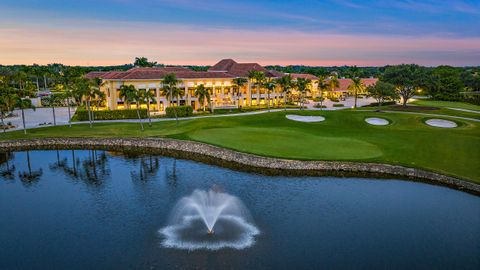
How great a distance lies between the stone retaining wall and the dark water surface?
2.19 m

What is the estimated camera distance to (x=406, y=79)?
95500 mm

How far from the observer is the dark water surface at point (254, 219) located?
936 inches

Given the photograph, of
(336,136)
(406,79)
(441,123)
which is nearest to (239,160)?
(336,136)

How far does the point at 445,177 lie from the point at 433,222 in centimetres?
1210

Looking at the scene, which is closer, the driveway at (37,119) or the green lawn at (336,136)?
the green lawn at (336,136)

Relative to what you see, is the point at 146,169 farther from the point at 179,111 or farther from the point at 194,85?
the point at 194,85

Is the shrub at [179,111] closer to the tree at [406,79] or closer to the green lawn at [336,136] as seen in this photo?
the green lawn at [336,136]

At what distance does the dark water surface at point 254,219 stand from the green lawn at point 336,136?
21.2 ft

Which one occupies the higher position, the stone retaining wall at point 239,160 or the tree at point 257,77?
the tree at point 257,77

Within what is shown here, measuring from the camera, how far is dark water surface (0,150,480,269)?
23.8m

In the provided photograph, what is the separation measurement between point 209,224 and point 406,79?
280 feet

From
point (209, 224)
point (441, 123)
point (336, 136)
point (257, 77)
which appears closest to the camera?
point (209, 224)

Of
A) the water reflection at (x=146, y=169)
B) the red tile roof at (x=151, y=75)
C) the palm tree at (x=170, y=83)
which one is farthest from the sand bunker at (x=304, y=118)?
the water reflection at (x=146, y=169)

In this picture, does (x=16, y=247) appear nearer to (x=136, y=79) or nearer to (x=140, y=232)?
(x=140, y=232)
